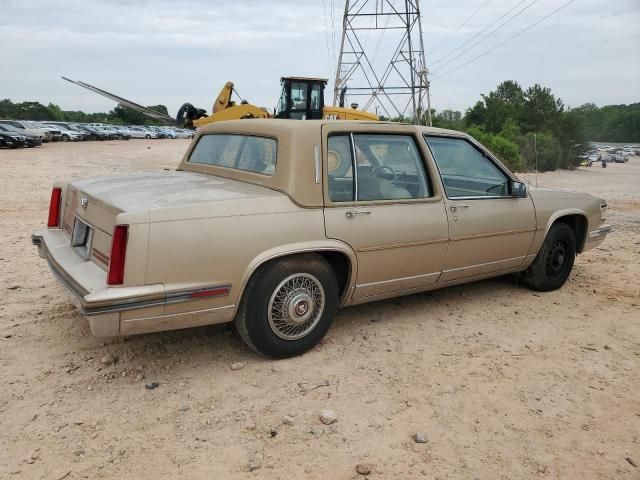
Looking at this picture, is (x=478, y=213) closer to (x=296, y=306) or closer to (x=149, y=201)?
(x=296, y=306)

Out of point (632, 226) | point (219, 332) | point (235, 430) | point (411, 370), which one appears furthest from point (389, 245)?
point (632, 226)

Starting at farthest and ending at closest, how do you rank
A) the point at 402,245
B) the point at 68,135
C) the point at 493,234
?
1. the point at 68,135
2. the point at 493,234
3. the point at 402,245

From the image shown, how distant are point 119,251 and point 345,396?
1.56 metres

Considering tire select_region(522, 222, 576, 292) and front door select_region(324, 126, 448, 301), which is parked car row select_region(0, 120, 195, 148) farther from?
tire select_region(522, 222, 576, 292)

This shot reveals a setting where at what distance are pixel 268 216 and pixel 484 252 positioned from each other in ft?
6.99

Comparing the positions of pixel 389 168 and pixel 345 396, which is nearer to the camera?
pixel 345 396

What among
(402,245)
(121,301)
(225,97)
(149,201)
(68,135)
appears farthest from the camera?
(68,135)

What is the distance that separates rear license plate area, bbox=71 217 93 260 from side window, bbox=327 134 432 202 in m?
1.63

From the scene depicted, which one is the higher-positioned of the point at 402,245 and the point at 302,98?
the point at 302,98

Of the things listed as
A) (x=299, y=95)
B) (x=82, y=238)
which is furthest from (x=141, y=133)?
(x=82, y=238)

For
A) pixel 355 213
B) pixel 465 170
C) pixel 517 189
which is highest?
pixel 465 170

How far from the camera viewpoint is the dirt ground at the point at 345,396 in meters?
2.62

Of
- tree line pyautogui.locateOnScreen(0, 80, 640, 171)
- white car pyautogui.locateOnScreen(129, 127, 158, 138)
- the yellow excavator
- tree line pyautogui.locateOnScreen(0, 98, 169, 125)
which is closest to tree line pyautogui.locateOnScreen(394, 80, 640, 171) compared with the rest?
tree line pyautogui.locateOnScreen(0, 80, 640, 171)

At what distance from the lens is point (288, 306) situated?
3.56 meters
